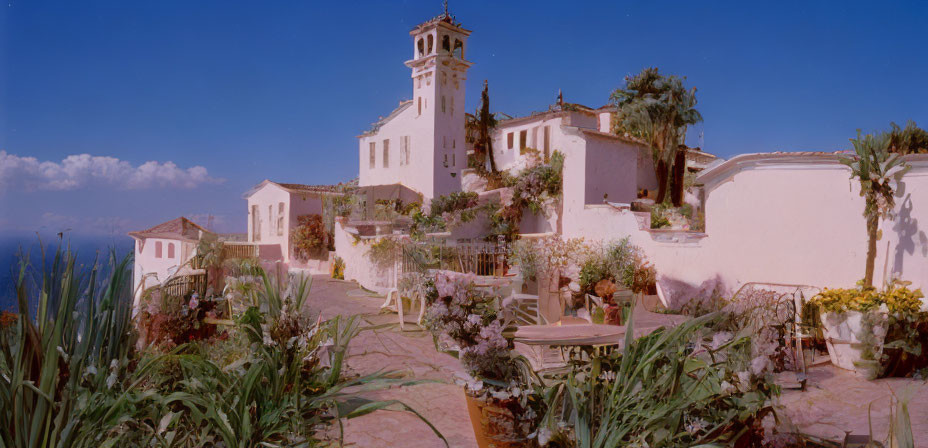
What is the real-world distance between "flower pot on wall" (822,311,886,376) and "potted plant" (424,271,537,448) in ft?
15.3

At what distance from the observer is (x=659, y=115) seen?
64.5 ft

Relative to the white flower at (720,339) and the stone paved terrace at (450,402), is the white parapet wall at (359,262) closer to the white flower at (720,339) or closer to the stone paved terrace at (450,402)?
the stone paved terrace at (450,402)

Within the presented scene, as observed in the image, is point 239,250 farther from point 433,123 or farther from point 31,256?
point 31,256

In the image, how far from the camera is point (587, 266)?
896cm

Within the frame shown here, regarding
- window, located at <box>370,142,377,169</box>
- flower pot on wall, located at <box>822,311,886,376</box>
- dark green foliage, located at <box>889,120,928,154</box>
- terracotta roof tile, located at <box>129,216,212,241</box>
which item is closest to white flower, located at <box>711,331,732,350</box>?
flower pot on wall, located at <box>822,311,886,376</box>

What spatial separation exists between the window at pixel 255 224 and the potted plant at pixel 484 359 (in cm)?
1658

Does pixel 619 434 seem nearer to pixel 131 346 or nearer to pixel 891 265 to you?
pixel 131 346

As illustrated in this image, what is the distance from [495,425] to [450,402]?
167 centimetres

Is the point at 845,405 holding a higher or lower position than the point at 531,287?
lower

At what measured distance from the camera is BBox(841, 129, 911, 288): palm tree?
21.0 feet

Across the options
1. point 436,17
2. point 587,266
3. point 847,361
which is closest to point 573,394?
point 847,361

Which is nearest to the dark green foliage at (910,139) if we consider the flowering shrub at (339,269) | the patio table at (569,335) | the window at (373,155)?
the patio table at (569,335)

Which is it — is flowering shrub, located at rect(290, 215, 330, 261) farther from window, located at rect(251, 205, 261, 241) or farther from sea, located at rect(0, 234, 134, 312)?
sea, located at rect(0, 234, 134, 312)

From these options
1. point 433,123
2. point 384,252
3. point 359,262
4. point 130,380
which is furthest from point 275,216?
point 130,380
